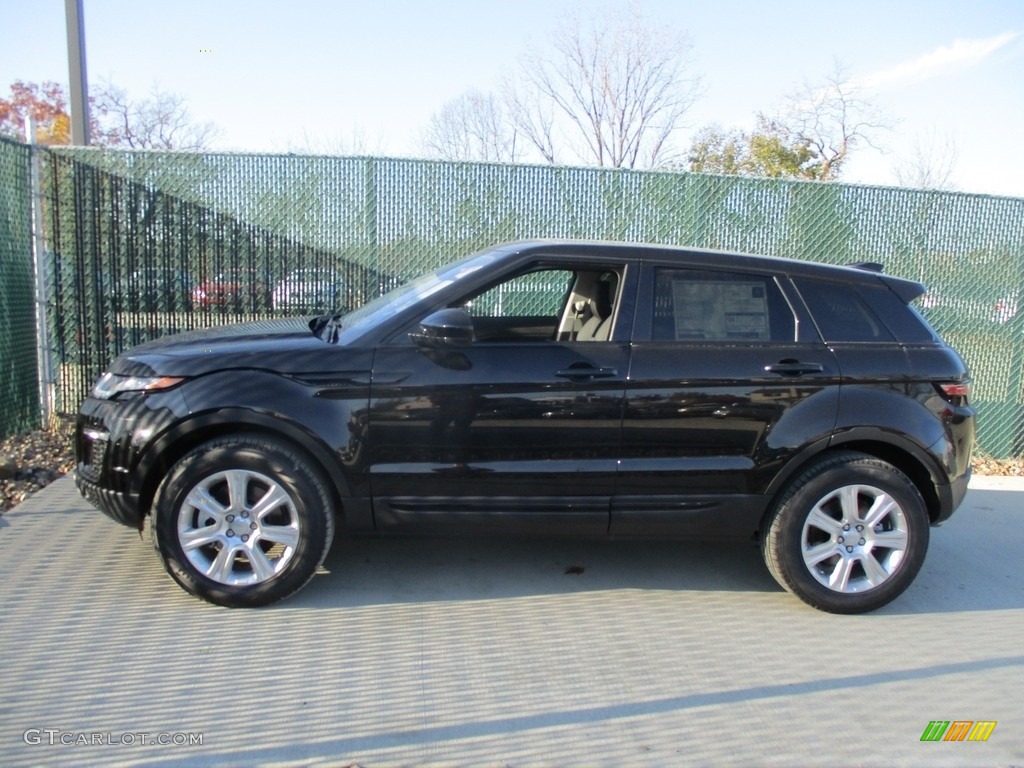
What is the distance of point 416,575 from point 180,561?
123cm

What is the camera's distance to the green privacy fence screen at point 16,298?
6602 mm

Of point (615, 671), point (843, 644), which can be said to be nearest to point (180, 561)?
point (615, 671)

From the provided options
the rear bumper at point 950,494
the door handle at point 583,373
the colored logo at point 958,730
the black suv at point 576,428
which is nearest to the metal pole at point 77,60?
the black suv at point 576,428

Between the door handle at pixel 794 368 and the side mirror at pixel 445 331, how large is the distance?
1.53 meters

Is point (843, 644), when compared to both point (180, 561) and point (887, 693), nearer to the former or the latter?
point (887, 693)

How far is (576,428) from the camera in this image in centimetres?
406

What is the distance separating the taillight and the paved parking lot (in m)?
1.12

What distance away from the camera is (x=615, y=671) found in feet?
11.7

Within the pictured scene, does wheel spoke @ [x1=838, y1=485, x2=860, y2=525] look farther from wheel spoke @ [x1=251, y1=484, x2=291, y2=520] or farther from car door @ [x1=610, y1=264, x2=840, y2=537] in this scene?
wheel spoke @ [x1=251, y1=484, x2=291, y2=520]

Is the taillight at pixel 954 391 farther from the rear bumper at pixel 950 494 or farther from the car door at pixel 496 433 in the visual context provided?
the car door at pixel 496 433

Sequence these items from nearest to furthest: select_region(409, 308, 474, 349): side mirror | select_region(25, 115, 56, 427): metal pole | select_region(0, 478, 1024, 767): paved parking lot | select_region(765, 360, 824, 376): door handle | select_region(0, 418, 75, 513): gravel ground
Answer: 1. select_region(0, 478, 1024, 767): paved parking lot
2. select_region(409, 308, 474, 349): side mirror
3. select_region(765, 360, 824, 376): door handle
4. select_region(0, 418, 75, 513): gravel ground
5. select_region(25, 115, 56, 427): metal pole

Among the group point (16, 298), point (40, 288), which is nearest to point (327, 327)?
point (16, 298)

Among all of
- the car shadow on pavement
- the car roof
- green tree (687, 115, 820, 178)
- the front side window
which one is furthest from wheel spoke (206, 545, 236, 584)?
green tree (687, 115, 820, 178)

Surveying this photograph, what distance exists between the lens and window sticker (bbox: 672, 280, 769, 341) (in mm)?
4250
